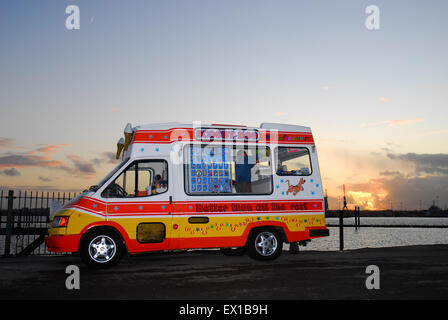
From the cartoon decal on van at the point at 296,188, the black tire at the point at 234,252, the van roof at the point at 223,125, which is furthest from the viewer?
the black tire at the point at 234,252

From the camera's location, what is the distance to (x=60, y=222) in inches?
385

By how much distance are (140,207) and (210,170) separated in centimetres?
185

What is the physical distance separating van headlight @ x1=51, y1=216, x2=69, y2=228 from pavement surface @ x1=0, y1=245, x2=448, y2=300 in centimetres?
98

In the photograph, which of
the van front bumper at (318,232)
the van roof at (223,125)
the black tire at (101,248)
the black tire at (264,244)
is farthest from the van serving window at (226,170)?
the black tire at (101,248)

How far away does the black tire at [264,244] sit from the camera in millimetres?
10969

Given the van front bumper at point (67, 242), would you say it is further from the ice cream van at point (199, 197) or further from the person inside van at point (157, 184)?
the person inside van at point (157, 184)

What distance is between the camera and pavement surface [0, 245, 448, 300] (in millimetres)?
6973

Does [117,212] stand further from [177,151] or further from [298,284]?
[298,284]

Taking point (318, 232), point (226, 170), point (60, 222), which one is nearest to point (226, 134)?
point (226, 170)

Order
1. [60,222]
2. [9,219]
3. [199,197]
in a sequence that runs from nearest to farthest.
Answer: [60,222], [199,197], [9,219]

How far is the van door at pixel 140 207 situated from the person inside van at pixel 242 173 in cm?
175

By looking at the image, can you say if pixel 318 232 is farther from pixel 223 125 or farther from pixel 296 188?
pixel 223 125
